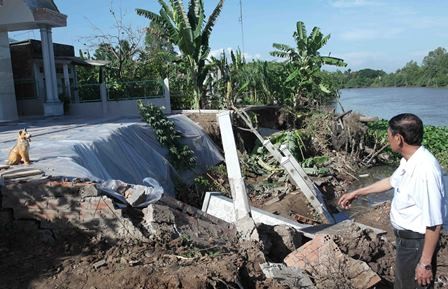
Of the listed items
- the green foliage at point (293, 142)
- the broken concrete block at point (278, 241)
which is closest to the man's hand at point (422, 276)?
the broken concrete block at point (278, 241)

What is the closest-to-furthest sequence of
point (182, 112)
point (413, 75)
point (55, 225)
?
point (55, 225), point (182, 112), point (413, 75)

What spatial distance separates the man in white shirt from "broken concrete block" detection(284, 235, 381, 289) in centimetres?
137

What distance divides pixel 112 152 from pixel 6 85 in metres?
9.05

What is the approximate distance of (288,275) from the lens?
4.63 m

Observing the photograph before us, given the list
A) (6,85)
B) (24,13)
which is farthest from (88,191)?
(6,85)

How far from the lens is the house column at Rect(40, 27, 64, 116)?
16.5m

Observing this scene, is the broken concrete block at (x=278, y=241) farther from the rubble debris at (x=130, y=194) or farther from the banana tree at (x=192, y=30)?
the banana tree at (x=192, y=30)

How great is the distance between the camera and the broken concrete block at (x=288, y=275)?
4.53 m

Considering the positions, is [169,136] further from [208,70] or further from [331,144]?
[331,144]

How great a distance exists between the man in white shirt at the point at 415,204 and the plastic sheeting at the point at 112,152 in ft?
14.2

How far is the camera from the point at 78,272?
4.36m

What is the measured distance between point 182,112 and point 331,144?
5.49 metres

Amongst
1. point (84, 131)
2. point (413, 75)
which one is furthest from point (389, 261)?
point (413, 75)

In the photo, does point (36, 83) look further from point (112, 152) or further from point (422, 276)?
point (422, 276)
